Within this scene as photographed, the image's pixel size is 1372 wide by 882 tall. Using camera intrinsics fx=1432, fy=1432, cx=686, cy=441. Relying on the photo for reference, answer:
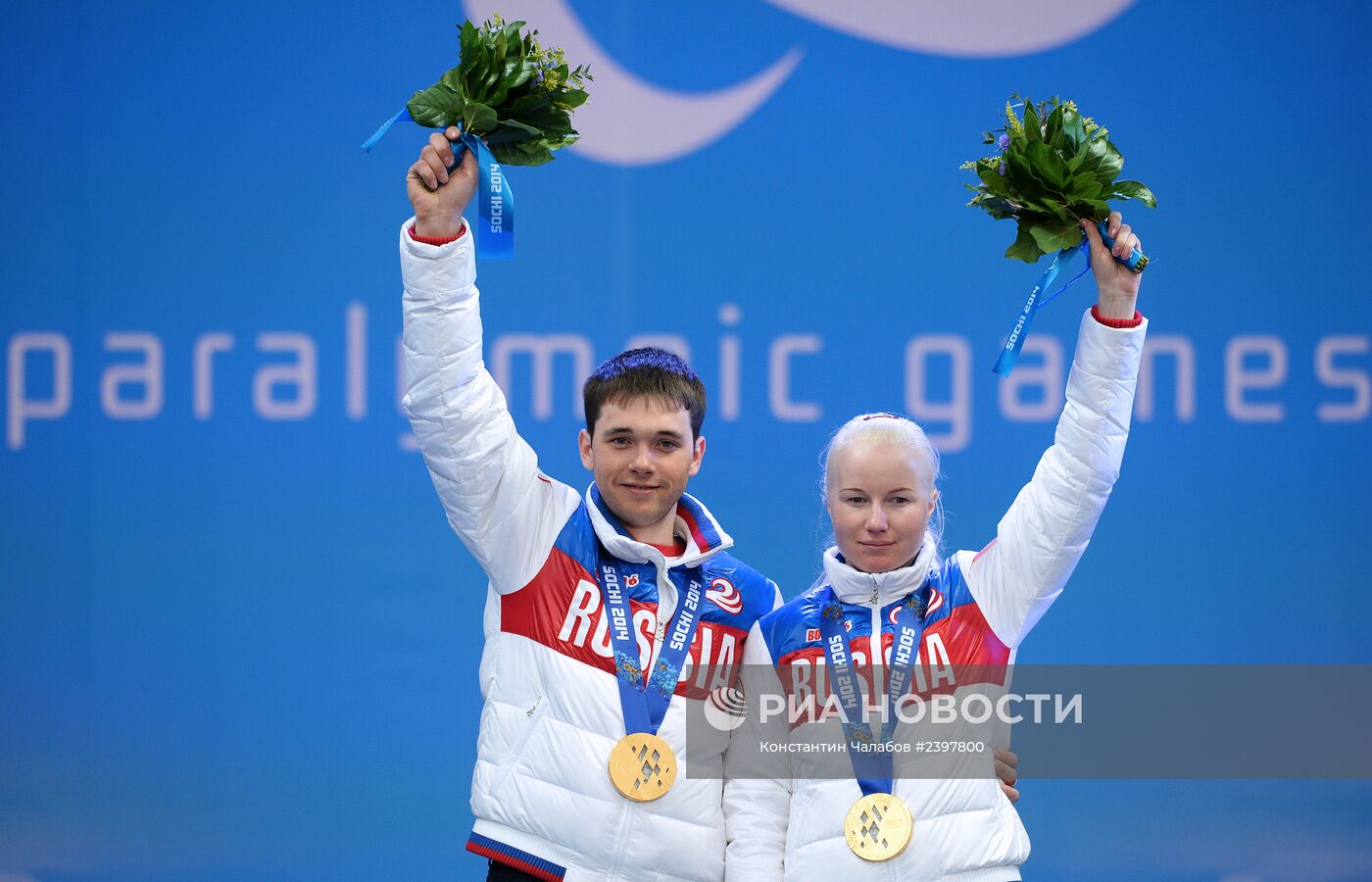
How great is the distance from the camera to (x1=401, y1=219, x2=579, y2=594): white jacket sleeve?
232 cm

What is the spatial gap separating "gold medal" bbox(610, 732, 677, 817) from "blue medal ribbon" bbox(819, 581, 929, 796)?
302 mm

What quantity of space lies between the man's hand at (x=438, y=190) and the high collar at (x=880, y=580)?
2.83 feet

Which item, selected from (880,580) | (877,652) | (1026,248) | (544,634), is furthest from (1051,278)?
(544,634)

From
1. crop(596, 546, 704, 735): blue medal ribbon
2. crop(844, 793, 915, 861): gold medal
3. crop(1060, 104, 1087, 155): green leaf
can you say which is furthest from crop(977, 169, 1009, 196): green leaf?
crop(844, 793, 915, 861): gold medal

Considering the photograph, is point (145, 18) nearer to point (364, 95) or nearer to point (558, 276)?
point (364, 95)

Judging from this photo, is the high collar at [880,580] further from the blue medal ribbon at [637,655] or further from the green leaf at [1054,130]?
the green leaf at [1054,130]

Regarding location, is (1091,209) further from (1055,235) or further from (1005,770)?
A: (1005,770)

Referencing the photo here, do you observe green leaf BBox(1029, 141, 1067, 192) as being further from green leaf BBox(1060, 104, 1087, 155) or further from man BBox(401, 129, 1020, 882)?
man BBox(401, 129, 1020, 882)

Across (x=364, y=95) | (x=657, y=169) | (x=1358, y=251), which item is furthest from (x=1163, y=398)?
(x=364, y=95)

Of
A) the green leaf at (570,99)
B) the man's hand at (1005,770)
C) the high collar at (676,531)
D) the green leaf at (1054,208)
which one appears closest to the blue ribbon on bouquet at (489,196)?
the green leaf at (570,99)

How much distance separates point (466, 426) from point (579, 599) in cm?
36

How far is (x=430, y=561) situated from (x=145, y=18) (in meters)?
1.83

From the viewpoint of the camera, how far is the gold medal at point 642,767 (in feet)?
7.64

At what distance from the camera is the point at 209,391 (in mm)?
4254
